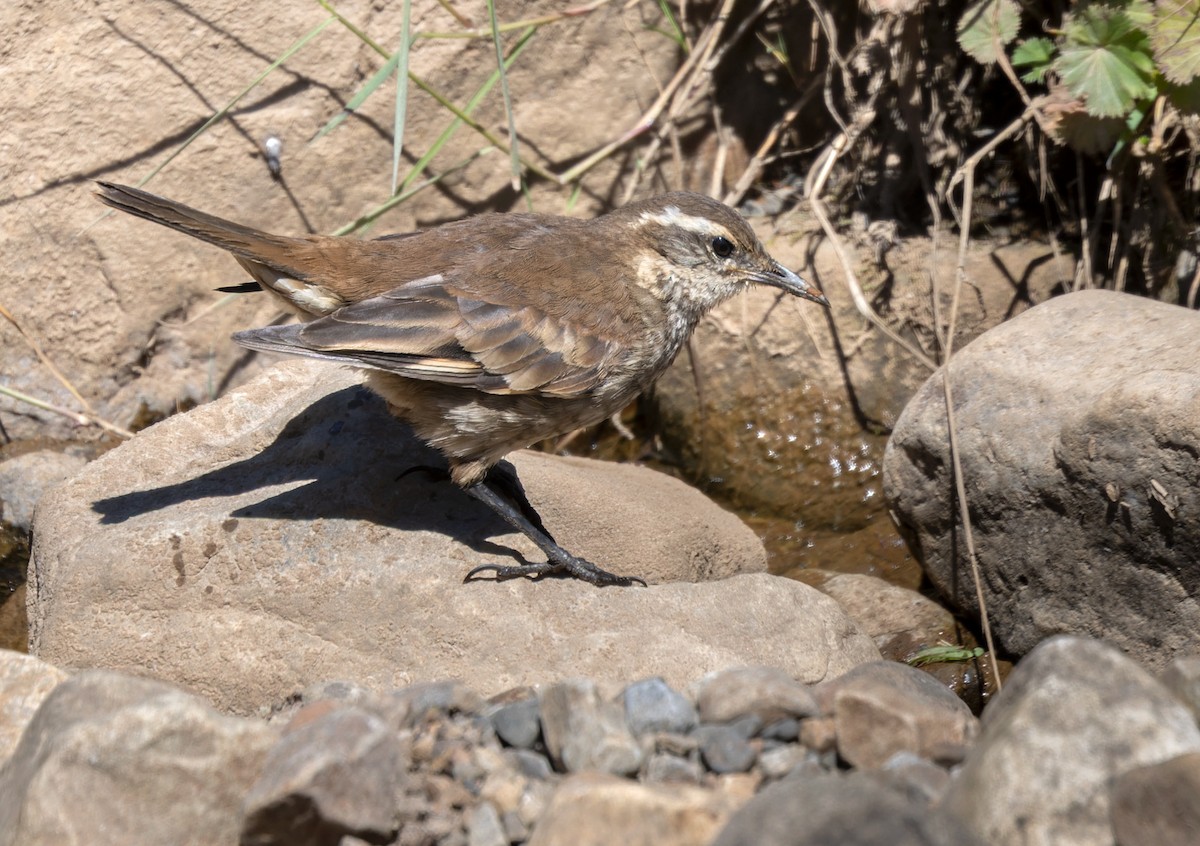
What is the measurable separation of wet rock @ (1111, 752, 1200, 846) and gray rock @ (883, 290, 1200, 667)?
1.73m

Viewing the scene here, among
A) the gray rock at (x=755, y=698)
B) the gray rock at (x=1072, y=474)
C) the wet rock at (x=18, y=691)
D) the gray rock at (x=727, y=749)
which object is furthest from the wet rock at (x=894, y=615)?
the wet rock at (x=18, y=691)

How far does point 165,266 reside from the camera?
623cm

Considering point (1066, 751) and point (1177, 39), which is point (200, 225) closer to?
point (1066, 751)

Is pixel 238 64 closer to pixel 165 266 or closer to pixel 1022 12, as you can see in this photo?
pixel 165 266

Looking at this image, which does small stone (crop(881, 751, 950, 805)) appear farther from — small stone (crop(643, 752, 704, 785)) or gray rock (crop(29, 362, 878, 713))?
gray rock (crop(29, 362, 878, 713))

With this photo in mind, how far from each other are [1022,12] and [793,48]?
136 cm

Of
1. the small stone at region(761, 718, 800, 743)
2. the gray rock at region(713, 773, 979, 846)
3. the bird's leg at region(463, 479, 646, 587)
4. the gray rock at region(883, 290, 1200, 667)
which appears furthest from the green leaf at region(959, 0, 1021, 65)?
the gray rock at region(713, 773, 979, 846)

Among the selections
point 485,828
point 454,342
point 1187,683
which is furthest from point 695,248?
point 485,828

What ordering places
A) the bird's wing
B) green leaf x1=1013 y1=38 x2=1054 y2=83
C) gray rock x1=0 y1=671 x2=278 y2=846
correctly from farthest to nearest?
1. green leaf x1=1013 y1=38 x2=1054 y2=83
2. the bird's wing
3. gray rock x1=0 y1=671 x2=278 y2=846

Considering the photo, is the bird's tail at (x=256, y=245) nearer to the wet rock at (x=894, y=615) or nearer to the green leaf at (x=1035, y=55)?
the wet rock at (x=894, y=615)

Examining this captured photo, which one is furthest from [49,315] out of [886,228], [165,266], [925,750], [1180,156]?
[1180,156]

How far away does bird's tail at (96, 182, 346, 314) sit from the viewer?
177 inches

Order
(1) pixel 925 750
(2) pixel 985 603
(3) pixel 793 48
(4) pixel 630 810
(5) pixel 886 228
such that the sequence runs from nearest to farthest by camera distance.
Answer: (4) pixel 630 810
(1) pixel 925 750
(2) pixel 985 603
(5) pixel 886 228
(3) pixel 793 48

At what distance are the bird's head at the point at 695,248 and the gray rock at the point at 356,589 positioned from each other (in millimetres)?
920
